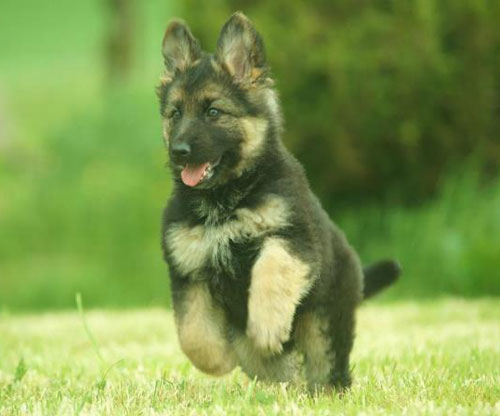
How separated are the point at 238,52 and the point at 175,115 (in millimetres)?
491

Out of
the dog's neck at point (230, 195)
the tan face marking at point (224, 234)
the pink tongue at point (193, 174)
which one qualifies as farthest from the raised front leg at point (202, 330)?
the pink tongue at point (193, 174)

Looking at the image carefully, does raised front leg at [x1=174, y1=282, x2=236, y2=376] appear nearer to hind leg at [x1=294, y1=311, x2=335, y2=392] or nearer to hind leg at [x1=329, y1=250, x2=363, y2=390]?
hind leg at [x1=294, y1=311, x2=335, y2=392]

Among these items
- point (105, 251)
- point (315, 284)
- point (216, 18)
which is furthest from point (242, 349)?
point (105, 251)

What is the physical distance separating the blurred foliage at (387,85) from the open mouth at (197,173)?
596 cm

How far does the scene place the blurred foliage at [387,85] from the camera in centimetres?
1039

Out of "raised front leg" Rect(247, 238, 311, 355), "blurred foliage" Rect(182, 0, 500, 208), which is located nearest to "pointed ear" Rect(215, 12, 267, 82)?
"raised front leg" Rect(247, 238, 311, 355)

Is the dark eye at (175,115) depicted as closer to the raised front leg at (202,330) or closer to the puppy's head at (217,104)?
the puppy's head at (217,104)

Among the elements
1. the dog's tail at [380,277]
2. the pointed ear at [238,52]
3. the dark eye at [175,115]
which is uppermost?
the pointed ear at [238,52]

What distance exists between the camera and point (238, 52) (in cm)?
511

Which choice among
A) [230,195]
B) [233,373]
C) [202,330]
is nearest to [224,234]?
[230,195]

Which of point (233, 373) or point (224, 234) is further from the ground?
point (224, 234)

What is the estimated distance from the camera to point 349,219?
1164 centimetres

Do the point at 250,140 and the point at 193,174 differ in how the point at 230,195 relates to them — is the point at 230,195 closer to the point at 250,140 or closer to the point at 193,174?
the point at 193,174

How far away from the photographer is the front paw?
14.5 feet
